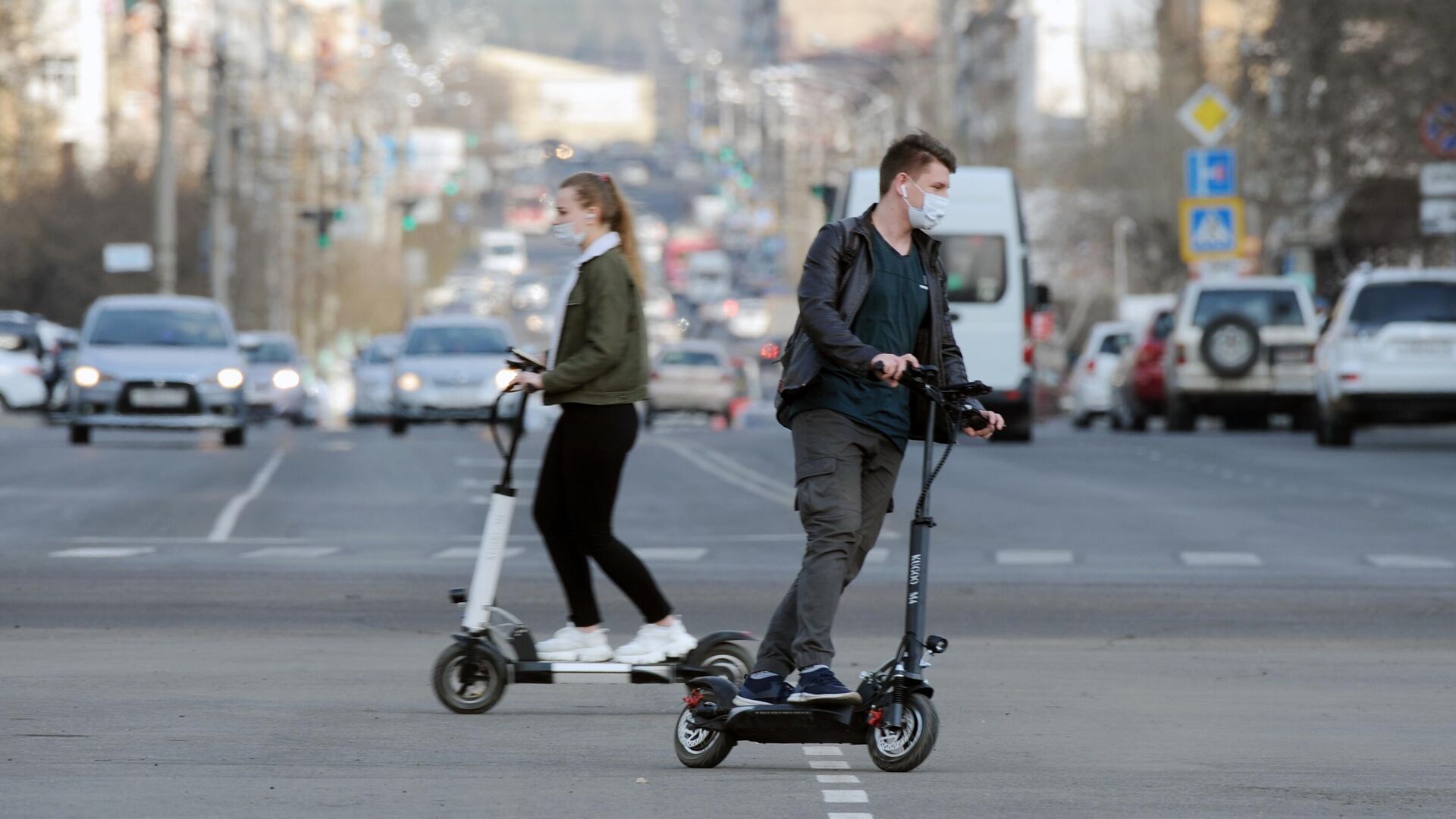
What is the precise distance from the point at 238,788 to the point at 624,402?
2.45 meters

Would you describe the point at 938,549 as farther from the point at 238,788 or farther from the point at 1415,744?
the point at 238,788

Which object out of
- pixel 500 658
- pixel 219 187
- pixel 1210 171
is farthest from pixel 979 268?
pixel 219 187

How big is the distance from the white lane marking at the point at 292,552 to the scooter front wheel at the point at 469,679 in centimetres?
784

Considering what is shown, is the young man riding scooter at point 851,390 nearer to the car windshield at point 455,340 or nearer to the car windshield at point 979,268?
the car windshield at point 979,268

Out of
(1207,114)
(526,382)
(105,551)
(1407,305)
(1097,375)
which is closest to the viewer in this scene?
(526,382)

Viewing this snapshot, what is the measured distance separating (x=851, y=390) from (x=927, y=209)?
545 mm

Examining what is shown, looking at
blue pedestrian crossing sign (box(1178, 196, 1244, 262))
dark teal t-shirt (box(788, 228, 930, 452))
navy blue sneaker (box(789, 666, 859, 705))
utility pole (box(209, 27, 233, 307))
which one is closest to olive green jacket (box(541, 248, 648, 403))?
dark teal t-shirt (box(788, 228, 930, 452))

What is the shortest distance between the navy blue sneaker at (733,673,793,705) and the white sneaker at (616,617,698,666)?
140 centimetres

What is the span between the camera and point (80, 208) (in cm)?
7494

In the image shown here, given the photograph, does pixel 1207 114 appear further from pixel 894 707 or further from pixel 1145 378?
pixel 894 707

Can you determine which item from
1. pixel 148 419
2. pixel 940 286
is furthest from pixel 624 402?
pixel 148 419

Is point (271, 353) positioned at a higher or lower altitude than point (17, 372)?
higher

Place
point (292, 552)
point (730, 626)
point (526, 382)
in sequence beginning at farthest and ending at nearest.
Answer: point (292, 552) < point (730, 626) < point (526, 382)

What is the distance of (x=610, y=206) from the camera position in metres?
9.93
